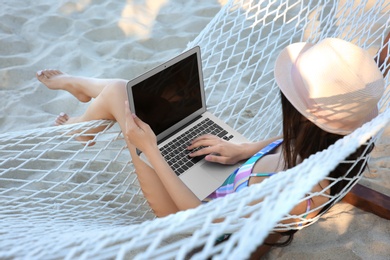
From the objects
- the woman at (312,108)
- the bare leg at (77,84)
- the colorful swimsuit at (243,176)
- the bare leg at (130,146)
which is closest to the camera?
the woman at (312,108)

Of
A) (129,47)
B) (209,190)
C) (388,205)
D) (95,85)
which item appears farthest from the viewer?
(129,47)

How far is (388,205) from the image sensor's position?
4.59ft

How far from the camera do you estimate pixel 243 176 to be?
42.7 inches

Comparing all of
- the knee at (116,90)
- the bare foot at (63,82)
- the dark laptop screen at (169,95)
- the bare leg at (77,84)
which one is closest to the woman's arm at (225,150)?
the dark laptop screen at (169,95)

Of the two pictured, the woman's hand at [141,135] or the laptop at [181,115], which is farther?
the laptop at [181,115]

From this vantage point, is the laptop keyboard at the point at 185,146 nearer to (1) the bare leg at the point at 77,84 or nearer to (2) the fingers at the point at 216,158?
(2) the fingers at the point at 216,158

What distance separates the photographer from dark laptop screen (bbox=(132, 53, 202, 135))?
1.23 meters

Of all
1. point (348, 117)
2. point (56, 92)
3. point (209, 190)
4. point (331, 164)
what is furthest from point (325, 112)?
point (56, 92)

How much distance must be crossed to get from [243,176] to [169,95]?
34cm

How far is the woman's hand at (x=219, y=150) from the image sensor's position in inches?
48.7

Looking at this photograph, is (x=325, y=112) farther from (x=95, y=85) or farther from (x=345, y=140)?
(x=95, y=85)

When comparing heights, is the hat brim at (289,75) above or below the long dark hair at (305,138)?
above

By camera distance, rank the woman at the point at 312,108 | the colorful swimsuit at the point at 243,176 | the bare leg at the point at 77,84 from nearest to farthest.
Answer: the woman at the point at 312,108 < the colorful swimsuit at the point at 243,176 < the bare leg at the point at 77,84

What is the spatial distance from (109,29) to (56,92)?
475 mm
